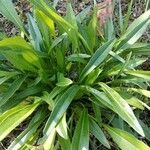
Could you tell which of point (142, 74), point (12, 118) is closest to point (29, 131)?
point (12, 118)

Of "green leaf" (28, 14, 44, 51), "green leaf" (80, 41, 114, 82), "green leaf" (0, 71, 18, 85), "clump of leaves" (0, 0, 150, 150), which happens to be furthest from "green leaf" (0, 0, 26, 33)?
"green leaf" (80, 41, 114, 82)

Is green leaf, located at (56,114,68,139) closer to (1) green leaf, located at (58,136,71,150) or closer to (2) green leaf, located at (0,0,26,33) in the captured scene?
(1) green leaf, located at (58,136,71,150)

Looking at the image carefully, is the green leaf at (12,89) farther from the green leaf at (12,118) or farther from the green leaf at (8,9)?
the green leaf at (8,9)

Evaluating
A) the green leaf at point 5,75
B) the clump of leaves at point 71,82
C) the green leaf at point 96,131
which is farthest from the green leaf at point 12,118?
the green leaf at point 96,131

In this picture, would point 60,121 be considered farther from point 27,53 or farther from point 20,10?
point 20,10

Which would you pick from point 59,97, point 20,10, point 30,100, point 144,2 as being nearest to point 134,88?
point 59,97

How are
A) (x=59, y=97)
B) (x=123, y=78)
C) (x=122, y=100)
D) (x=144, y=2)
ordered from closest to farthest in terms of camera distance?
(x=122, y=100) < (x=59, y=97) < (x=123, y=78) < (x=144, y=2)

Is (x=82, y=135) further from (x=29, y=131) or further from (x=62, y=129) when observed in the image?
(x=29, y=131)
